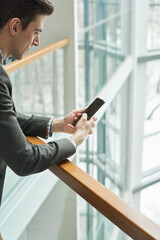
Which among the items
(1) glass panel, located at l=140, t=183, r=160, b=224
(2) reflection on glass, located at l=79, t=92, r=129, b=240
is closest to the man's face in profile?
(2) reflection on glass, located at l=79, t=92, r=129, b=240

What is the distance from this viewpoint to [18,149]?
4.21ft

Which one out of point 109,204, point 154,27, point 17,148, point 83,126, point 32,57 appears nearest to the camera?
point 109,204

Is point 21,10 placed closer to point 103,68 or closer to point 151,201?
point 103,68

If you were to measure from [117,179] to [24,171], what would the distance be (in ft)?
19.6

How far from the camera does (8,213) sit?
2330mm

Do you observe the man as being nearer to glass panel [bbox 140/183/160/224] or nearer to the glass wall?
the glass wall

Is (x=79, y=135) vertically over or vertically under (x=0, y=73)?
under

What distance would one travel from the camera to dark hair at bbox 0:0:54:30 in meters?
1.32

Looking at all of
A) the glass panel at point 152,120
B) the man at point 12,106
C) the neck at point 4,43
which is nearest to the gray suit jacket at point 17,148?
the man at point 12,106

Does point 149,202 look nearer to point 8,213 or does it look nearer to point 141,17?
point 141,17

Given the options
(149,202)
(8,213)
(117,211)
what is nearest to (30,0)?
(117,211)

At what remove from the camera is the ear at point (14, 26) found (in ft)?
4.34

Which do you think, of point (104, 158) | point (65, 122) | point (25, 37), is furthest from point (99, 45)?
point (25, 37)

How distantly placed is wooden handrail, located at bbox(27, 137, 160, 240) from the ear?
0.53 metres
